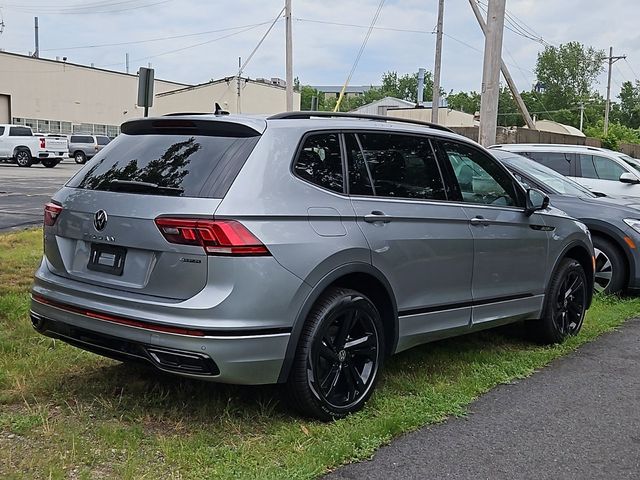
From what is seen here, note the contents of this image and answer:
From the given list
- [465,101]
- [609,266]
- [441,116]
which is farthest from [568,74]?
[609,266]

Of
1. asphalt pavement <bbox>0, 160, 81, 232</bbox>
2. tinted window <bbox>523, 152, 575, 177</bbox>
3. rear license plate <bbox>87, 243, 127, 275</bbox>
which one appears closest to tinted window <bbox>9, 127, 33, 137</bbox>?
asphalt pavement <bbox>0, 160, 81, 232</bbox>

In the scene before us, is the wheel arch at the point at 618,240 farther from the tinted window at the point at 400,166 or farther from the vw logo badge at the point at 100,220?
the vw logo badge at the point at 100,220

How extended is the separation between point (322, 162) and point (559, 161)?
911 centimetres

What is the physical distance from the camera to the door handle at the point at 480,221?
203 inches

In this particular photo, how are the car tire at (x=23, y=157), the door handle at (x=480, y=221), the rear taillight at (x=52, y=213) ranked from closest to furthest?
the rear taillight at (x=52, y=213), the door handle at (x=480, y=221), the car tire at (x=23, y=157)

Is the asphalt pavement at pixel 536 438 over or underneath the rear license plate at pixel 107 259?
underneath

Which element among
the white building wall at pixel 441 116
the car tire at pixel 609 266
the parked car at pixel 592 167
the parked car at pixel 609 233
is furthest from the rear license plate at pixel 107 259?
the white building wall at pixel 441 116

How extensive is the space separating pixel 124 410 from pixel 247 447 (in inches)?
34.0

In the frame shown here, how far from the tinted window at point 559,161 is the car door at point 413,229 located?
25.2 feet

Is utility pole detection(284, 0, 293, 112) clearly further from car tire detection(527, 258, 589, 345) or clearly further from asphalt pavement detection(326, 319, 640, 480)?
asphalt pavement detection(326, 319, 640, 480)

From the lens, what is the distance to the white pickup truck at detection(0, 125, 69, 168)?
32.7 m

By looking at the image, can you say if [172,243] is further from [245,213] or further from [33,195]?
[33,195]

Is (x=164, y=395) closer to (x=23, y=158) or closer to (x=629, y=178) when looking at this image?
(x=629, y=178)

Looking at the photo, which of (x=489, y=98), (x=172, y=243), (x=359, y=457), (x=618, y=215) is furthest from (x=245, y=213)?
(x=489, y=98)
